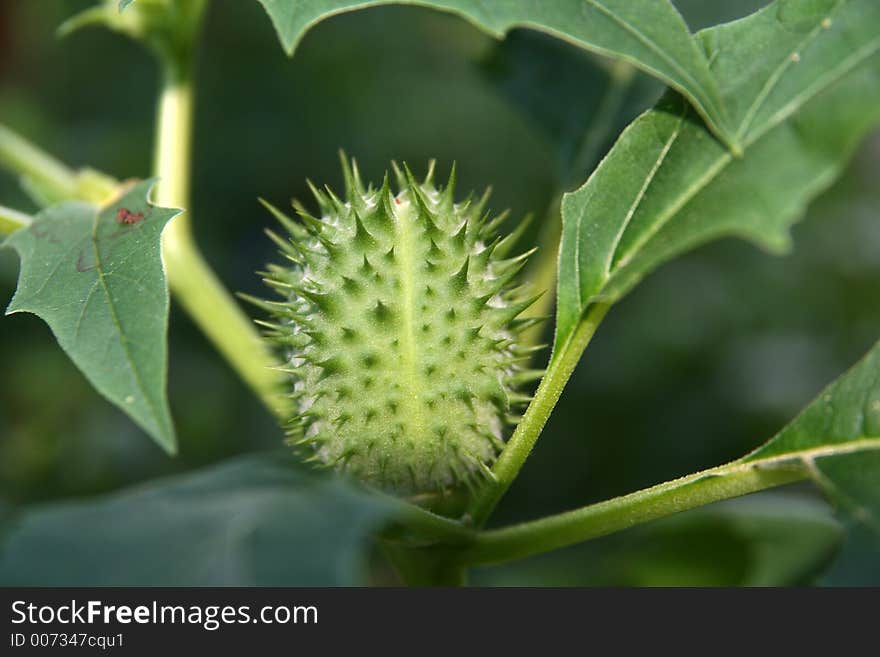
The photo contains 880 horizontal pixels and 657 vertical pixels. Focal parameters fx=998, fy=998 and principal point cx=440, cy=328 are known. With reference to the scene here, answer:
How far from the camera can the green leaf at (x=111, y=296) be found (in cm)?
78

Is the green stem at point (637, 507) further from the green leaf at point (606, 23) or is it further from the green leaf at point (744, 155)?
the green leaf at point (606, 23)

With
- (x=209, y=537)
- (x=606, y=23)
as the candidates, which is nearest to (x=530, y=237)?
(x=606, y=23)

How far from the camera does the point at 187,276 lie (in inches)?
52.4

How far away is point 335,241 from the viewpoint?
3.45 feet

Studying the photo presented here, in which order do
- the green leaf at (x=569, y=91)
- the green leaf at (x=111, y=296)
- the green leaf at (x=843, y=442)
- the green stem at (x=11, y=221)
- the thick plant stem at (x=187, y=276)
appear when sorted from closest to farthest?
the green leaf at (x=111, y=296), the green leaf at (x=843, y=442), the green stem at (x=11, y=221), the thick plant stem at (x=187, y=276), the green leaf at (x=569, y=91)

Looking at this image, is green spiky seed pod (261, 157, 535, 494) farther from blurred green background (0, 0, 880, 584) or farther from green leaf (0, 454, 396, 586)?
blurred green background (0, 0, 880, 584)

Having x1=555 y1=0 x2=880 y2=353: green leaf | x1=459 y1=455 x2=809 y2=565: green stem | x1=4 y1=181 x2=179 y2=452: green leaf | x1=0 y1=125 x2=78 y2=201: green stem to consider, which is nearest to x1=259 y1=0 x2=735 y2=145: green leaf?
x1=555 y1=0 x2=880 y2=353: green leaf

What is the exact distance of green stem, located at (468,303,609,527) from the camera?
958 mm

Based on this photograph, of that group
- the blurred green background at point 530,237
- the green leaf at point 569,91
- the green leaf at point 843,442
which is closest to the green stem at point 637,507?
the green leaf at point 843,442

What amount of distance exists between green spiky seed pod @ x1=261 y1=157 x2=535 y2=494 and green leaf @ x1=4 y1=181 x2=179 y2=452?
0.19 metres

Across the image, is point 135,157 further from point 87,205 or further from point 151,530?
point 151,530

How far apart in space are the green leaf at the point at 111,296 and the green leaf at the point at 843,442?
57 centimetres

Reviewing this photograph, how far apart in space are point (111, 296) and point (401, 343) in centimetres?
29

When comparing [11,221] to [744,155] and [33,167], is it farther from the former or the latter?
[744,155]
